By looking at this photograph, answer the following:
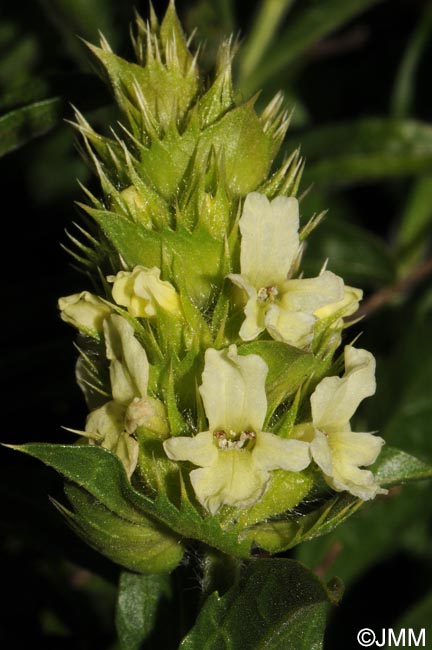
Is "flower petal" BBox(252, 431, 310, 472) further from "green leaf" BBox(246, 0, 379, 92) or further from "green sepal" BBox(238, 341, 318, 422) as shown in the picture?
"green leaf" BBox(246, 0, 379, 92)

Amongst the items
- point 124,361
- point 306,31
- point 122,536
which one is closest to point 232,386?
point 124,361

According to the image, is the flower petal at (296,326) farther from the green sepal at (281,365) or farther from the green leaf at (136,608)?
the green leaf at (136,608)

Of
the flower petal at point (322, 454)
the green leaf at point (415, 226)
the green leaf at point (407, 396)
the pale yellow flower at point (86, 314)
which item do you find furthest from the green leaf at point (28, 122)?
the green leaf at point (415, 226)

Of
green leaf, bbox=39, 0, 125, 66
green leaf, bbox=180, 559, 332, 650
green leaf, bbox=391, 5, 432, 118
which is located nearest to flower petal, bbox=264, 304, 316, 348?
green leaf, bbox=180, 559, 332, 650

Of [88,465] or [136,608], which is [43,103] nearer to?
[88,465]

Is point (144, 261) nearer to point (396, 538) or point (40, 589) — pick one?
point (40, 589)

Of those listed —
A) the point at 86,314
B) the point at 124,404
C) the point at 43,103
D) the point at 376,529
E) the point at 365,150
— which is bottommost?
the point at 376,529

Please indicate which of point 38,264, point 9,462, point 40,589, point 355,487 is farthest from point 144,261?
point 38,264
